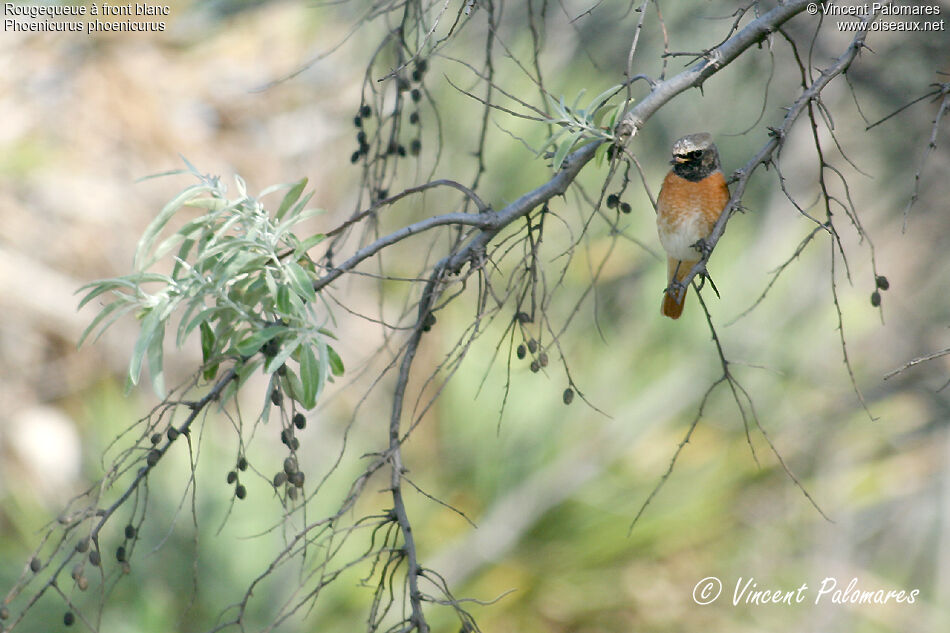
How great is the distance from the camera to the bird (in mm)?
1803

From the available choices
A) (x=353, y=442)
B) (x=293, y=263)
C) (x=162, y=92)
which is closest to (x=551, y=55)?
(x=353, y=442)

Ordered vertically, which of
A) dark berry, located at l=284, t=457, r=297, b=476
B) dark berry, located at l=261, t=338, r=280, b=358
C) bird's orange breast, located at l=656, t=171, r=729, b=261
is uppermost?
bird's orange breast, located at l=656, t=171, r=729, b=261

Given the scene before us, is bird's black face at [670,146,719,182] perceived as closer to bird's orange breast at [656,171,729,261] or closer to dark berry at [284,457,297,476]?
bird's orange breast at [656,171,729,261]

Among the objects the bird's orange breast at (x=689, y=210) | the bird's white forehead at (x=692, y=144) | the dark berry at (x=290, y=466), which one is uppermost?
the bird's white forehead at (x=692, y=144)

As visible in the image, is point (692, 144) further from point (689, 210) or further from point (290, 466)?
point (290, 466)

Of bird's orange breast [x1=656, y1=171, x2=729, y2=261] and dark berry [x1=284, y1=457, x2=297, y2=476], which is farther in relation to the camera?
bird's orange breast [x1=656, y1=171, x2=729, y2=261]

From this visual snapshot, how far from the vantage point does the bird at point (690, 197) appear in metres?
1.80

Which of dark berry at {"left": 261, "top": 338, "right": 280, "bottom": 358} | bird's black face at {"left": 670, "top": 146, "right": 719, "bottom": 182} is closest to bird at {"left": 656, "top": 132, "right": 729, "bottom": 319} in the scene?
bird's black face at {"left": 670, "top": 146, "right": 719, "bottom": 182}

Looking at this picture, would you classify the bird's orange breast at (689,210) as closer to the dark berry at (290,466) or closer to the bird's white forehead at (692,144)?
the bird's white forehead at (692,144)

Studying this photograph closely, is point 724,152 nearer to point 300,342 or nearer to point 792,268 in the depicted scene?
point 792,268

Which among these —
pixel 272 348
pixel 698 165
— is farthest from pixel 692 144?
pixel 272 348

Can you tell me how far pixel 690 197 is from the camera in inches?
71.7

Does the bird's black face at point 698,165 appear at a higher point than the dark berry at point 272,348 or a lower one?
higher

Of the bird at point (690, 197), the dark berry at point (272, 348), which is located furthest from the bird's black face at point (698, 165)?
the dark berry at point (272, 348)
